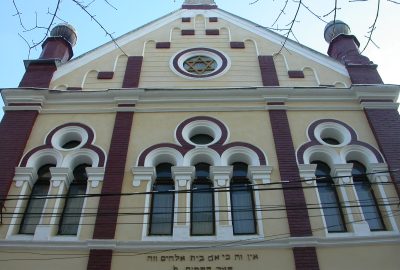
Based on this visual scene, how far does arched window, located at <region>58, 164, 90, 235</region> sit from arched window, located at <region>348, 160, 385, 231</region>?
6611 mm

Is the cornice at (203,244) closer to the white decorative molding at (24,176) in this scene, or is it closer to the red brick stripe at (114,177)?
the red brick stripe at (114,177)

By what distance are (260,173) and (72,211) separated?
458 centimetres

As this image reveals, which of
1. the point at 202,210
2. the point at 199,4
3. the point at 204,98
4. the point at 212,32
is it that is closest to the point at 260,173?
the point at 202,210

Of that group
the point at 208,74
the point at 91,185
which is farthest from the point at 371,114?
the point at 91,185

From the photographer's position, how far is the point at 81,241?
39.2 ft

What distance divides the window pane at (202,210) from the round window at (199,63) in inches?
183

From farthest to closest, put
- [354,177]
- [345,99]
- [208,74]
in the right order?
1. [208,74]
2. [345,99]
3. [354,177]

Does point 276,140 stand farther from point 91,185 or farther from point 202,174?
point 91,185

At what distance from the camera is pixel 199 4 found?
20.7m

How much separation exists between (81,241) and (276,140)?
5594 mm

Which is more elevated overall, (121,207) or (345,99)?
(345,99)

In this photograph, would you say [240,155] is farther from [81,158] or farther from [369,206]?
[81,158]

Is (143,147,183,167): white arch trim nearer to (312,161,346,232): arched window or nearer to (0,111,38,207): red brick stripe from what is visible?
(0,111,38,207): red brick stripe

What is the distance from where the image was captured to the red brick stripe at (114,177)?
1230cm
